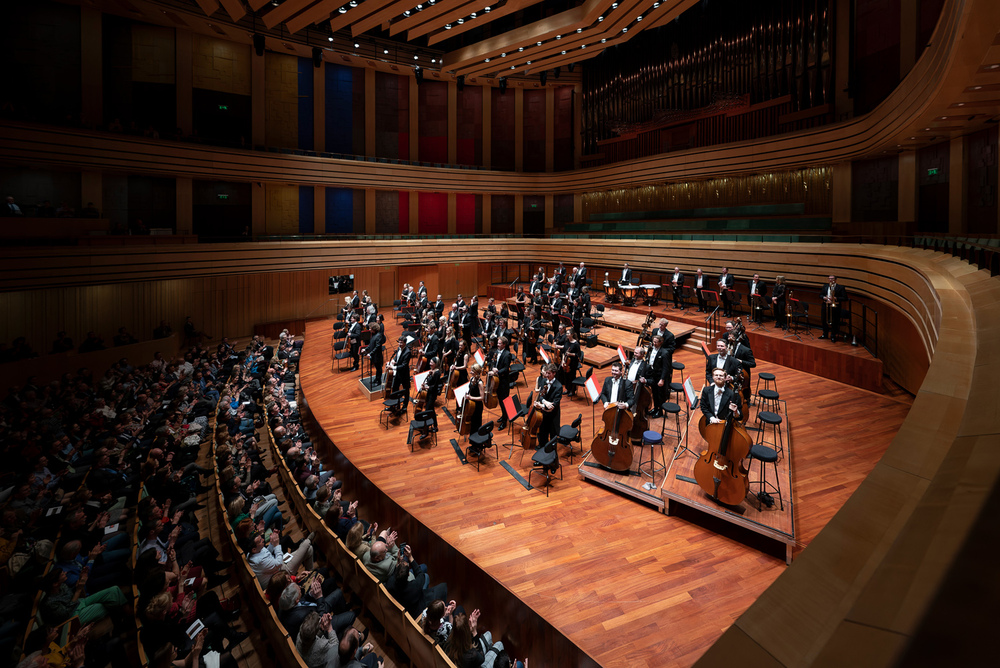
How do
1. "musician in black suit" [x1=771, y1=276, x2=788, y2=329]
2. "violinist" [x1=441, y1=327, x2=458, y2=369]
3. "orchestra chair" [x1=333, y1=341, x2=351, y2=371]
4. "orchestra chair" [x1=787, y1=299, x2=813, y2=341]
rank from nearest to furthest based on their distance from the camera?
"violinist" [x1=441, y1=327, x2=458, y2=369] → "orchestra chair" [x1=787, y1=299, x2=813, y2=341] → "musician in black suit" [x1=771, y1=276, x2=788, y2=329] → "orchestra chair" [x1=333, y1=341, x2=351, y2=371]

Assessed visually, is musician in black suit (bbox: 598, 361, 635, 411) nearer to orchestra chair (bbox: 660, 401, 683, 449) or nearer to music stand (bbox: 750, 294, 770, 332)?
orchestra chair (bbox: 660, 401, 683, 449)

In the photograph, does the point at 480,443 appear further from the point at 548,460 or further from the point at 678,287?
the point at 678,287

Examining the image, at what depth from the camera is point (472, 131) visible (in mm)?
22516

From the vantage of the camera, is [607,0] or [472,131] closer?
[607,0]

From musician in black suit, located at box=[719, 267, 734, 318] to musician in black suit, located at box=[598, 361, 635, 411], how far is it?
264 inches

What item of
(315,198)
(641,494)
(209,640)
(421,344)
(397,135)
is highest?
(397,135)

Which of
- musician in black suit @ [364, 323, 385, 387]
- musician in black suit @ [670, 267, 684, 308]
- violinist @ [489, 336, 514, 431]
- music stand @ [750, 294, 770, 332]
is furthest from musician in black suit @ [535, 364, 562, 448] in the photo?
musician in black suit @ [670, 267, 684, 308]

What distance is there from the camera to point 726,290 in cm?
1200

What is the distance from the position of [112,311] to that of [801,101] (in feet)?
61.5

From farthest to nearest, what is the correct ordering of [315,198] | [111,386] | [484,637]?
[315,198] → [111,386] → [484,637]

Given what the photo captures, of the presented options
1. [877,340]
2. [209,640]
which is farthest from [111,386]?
[877,340]

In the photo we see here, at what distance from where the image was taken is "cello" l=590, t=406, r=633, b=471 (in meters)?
6.01

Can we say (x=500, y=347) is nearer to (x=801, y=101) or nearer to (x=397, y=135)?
(x=801, y=101)

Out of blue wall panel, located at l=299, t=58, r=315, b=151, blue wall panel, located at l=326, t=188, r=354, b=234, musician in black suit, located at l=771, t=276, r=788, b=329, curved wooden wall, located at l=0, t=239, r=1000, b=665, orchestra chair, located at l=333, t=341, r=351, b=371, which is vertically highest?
blue wall panel, located at l=299, t=58, r=315, b=151
